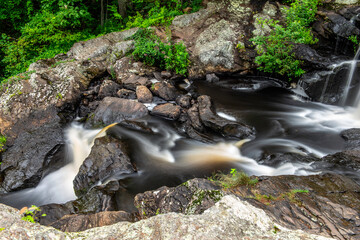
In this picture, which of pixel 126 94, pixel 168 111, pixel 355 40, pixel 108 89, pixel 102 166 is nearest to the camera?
pixel 102 166

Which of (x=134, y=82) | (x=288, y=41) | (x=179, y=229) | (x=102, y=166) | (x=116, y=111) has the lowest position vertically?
(x=102, y=166)

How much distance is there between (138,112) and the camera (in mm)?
7949

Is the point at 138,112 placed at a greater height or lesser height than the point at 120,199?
greater

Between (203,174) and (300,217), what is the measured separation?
9.73 ft

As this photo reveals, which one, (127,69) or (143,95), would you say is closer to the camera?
(143,95)

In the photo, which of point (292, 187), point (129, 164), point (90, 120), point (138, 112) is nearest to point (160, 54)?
point (138, 112)

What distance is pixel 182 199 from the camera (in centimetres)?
296

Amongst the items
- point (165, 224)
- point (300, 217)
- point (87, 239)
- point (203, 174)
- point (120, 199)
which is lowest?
point (120, 199)

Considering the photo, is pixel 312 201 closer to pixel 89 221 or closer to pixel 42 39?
pixel 89 221

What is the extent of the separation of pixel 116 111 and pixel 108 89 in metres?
1.72

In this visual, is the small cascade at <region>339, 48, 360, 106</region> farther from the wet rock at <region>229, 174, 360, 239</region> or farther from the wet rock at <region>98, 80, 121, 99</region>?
the wet rock at <region>98, 80, 121, 99</region>

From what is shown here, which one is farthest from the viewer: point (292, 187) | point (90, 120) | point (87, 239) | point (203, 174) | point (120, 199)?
point (90, 120)

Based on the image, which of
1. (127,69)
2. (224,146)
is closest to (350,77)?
(224,146)

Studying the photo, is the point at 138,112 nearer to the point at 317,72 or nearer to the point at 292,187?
the point at 292,187
